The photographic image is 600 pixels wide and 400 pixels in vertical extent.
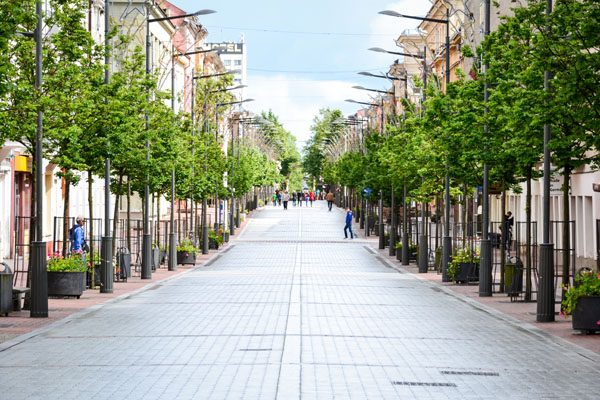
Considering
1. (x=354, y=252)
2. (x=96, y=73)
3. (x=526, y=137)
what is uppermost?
(x=96, y=73)

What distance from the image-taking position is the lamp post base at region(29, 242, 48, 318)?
20312 millimetres

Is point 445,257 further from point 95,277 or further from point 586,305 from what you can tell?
point 586,305

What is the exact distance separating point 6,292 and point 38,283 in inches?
27.4

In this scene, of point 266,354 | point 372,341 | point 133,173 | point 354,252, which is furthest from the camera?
point 354,252

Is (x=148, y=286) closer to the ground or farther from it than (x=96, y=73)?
closer to the ground

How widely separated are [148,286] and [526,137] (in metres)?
13.0

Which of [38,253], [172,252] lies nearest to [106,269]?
[38,253]

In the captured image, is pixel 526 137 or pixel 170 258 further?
pixel 170 258

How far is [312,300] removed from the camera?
2505cm

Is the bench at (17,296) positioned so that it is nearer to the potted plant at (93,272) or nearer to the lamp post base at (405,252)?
the potted plant at (93,272)

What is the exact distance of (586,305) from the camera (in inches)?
705

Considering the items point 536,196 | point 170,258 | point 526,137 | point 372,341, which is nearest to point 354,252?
point 536,196

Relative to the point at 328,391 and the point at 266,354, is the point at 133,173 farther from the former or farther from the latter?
the point at 328,391

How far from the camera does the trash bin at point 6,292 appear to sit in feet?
66.5
